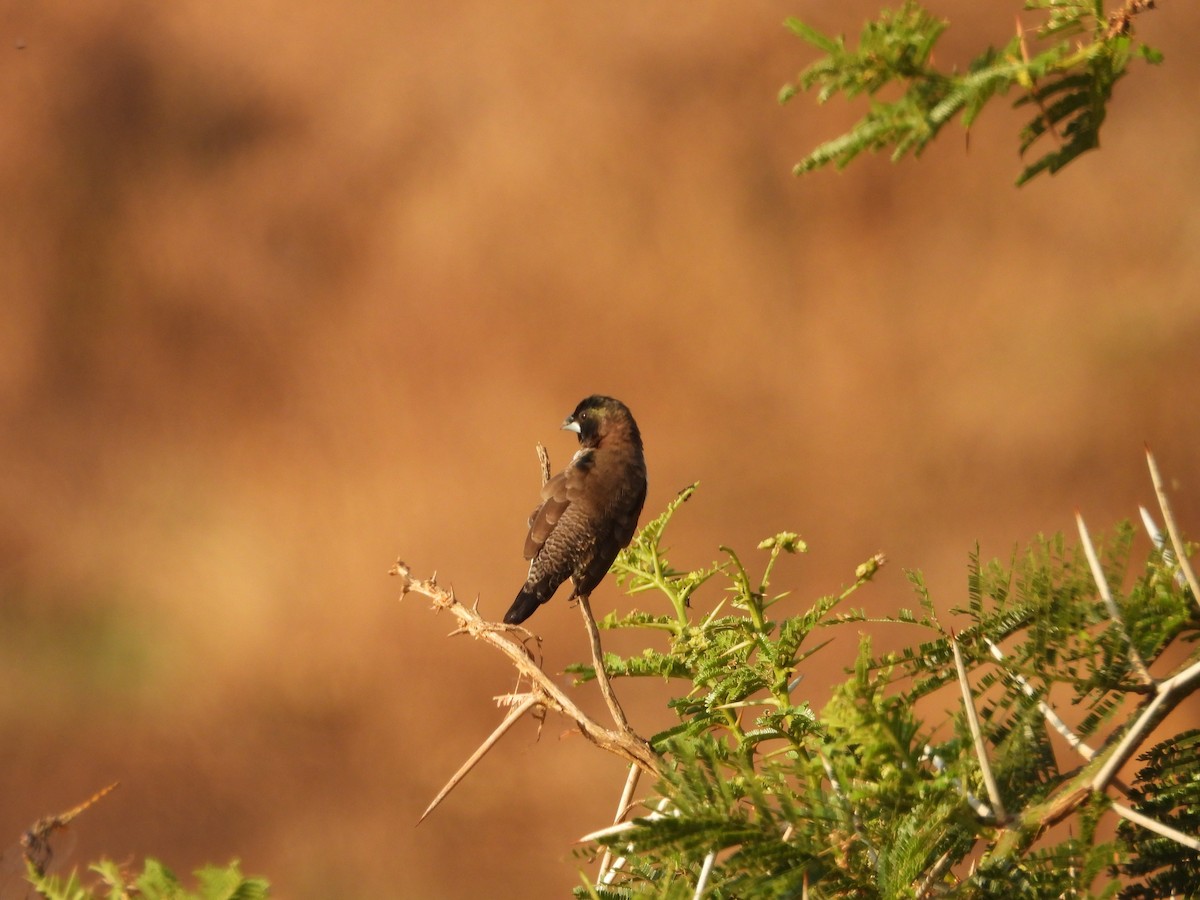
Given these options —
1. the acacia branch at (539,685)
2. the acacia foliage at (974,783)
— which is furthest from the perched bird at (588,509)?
the acacia foliage at (974,783)

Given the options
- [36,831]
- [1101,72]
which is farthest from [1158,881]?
[36,831]

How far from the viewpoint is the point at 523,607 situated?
140 centimetres

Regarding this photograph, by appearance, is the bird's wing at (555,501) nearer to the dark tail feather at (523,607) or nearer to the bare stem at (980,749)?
the dark tail feather at (523,607)

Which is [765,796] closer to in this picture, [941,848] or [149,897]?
[941,848]

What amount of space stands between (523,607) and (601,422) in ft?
1.12

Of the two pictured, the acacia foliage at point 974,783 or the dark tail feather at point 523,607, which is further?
the dark tail feather at point 523,607

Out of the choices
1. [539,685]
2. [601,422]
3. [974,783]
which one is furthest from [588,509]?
[974,783]

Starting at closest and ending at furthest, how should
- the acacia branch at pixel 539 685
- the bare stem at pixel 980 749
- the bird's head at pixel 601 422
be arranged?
the bare stem at pixel 980 749
the acacia branch at pixel 539 685
the bird's head at pixel 601 422

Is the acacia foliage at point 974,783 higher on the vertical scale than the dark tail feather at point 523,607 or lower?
lower

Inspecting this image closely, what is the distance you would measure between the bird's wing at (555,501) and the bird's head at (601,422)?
6 cm

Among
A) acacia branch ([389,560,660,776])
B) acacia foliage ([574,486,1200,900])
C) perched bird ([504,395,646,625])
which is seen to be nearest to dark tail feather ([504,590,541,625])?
perched bird ([504,395,646,625])

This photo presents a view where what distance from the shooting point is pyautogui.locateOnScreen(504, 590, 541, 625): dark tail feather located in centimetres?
139

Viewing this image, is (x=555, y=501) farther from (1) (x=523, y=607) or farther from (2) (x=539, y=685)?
(2) (x=539, y=685)

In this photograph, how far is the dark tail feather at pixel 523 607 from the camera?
4.55ft
